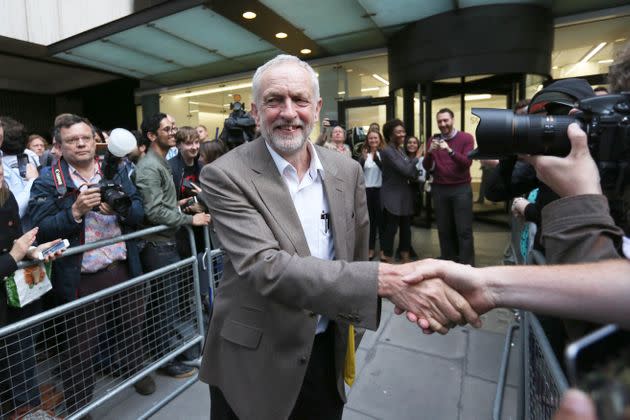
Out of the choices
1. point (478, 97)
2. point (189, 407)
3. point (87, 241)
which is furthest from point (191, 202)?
point (478, 97)

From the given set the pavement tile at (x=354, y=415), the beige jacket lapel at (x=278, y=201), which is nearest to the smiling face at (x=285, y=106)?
the beige jacket lapel at (x=278, y=201)

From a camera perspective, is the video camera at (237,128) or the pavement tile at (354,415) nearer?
the pavement tile at (354,415)

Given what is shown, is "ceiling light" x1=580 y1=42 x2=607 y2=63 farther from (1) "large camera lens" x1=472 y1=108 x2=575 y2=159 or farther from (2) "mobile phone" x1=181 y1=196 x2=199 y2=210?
(1) "large camera lens" x1=472 y1=108 x2=575 y2=159

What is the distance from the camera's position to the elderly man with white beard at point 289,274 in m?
Result: 1.27

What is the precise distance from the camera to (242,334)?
1506mm

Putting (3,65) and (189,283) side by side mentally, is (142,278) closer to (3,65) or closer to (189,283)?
(189,283)

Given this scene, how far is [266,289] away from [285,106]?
76cm

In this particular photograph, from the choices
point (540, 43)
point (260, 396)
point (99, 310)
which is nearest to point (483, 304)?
point (260, 396)

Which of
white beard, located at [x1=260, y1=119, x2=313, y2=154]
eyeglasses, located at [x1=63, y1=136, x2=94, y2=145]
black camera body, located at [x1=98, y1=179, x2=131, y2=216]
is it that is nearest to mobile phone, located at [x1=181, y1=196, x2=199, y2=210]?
black camera body, located at [x1=98, y1=179, x2=131, y2=216]

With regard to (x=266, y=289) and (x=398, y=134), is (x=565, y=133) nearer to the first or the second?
(x=266, y=289)

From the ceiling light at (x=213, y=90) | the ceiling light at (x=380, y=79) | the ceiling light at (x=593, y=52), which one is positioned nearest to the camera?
the ceiling light at (x=593, y=52)

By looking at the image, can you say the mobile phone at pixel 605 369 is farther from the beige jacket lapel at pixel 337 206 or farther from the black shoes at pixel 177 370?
the black shoes at pixel 177 370

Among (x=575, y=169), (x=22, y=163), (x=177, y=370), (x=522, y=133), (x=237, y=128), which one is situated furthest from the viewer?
(x=237, y=128)

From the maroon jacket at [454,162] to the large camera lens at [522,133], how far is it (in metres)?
3.61
